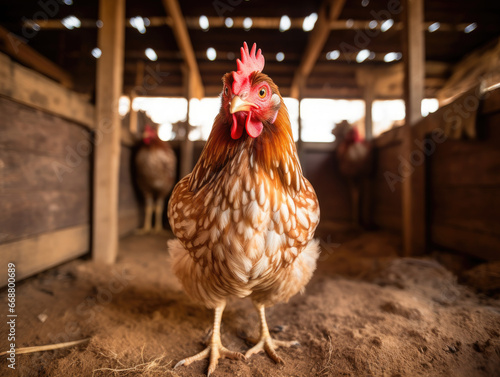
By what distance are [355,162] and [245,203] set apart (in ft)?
11.2

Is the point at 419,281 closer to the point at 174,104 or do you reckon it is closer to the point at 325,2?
the point at 325,2

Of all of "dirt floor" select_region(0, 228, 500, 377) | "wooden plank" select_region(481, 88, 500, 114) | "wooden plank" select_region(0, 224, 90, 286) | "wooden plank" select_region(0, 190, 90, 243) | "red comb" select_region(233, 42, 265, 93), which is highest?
"wooden plank" select_region(481, 88, 500, 114)

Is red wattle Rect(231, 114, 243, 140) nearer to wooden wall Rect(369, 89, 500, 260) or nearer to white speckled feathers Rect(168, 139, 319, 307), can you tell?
white speckled feathers Rect(168, 139, 319, 307)

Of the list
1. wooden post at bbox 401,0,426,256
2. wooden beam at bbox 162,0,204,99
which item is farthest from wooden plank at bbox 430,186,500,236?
wooden beam at bbox 162,0,204,99

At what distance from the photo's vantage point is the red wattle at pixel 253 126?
1.05 m

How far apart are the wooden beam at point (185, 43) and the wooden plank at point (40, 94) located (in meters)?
2.05

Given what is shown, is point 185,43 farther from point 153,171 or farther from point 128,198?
point 128,198

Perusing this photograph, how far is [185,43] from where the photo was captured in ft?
13.7

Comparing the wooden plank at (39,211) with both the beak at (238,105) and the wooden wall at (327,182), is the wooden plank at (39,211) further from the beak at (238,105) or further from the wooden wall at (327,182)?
the wooden wall at (327,182)

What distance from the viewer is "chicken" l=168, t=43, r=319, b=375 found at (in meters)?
1.07

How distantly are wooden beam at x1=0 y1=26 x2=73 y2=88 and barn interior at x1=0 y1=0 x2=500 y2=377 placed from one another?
0.09 feet

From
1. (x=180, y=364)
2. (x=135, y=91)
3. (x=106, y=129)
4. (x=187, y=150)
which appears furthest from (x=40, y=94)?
(x=135, y=91)

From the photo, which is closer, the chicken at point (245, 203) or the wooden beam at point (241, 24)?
the chicken at point (245, 203)

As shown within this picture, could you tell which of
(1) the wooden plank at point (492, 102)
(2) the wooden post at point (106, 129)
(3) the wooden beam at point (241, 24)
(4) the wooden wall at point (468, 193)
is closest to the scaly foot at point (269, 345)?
(4) the wooden wall at point (468, 193)
